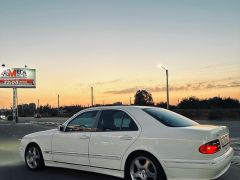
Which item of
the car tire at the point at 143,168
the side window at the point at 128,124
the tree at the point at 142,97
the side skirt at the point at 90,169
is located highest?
the tree at the point at 142,97

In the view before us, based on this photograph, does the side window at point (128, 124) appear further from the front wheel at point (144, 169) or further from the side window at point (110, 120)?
the front wheel at point (144, 169)

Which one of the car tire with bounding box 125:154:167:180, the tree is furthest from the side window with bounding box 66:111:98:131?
the tree

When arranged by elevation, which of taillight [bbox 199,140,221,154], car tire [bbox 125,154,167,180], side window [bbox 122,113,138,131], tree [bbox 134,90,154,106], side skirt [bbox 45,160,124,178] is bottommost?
side skirt [bbox 45,160,124,178]

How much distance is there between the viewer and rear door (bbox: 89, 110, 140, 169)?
7062 millimetres

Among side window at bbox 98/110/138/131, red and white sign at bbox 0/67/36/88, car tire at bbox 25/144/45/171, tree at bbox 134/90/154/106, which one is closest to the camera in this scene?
side window at bbox 98/110/138/131

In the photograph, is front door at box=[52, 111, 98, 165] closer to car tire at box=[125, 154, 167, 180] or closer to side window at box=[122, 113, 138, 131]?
side window at box=[122, 113, 138, 131]

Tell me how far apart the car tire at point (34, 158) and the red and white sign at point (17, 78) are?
6116 cm

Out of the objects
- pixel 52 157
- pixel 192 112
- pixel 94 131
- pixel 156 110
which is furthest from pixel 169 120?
pixel 192 112

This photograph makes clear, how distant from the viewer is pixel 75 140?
7.95m

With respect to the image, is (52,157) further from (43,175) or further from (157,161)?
(157,161)

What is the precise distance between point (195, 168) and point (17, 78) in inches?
2612

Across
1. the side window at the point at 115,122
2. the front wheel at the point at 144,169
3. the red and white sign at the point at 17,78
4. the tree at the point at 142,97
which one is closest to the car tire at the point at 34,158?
the side window at the point at 115,122

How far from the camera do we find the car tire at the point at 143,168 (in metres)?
6.58

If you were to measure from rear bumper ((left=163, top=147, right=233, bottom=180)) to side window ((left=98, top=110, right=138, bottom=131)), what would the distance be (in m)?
1.02
